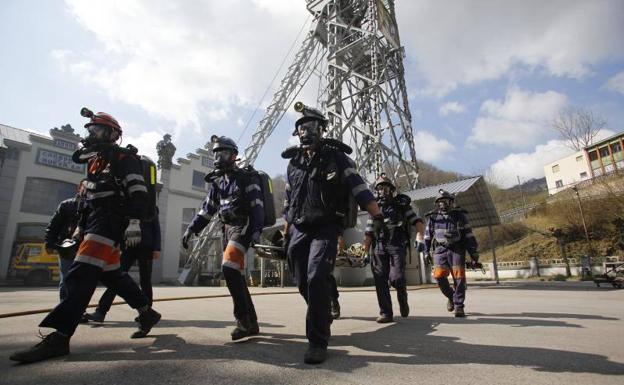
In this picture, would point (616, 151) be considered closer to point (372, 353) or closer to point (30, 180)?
point (372, 353)

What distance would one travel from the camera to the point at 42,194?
1931 centimetres

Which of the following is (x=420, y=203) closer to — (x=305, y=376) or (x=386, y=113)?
(x=386, y=113)

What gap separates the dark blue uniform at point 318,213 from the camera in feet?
8.68

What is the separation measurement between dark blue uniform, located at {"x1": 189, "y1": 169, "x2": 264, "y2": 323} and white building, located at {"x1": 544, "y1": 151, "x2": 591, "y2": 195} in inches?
2039

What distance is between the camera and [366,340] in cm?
304

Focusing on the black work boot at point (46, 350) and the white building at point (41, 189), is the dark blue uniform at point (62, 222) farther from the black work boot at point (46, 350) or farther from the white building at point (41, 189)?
the white building at point (41, 189)

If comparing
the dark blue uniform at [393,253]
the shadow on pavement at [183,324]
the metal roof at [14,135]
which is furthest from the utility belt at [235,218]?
the metal roof at [14,135]

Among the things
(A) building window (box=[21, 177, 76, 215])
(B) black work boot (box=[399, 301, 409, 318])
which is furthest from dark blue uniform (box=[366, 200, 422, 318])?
(A) building window (box=[21, 177, 76, 215])

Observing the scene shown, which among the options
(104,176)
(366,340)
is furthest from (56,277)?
(366,340)

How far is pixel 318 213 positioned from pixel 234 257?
1.03 m

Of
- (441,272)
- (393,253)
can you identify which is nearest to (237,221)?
(393,253)

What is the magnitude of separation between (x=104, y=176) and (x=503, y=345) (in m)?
3.82

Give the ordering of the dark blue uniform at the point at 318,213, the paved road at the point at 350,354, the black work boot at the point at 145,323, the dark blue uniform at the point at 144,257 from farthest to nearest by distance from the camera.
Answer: the dark blue uniform at the point at 144,257, the black work boot at the point at 145,323, the dark blue uniform at the point at 318,213, the paved road at the point at 350,354

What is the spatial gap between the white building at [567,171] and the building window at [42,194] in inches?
2115
